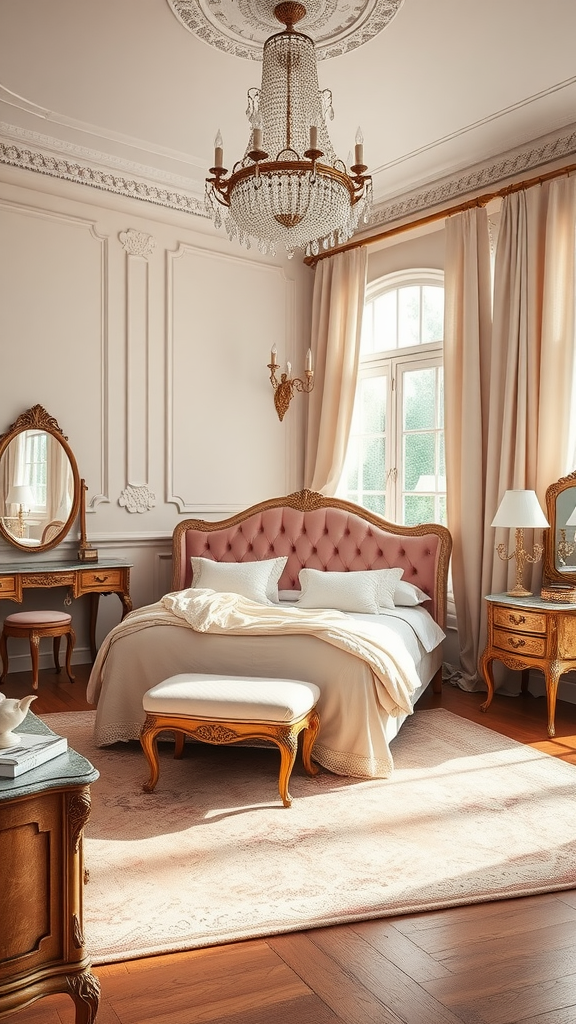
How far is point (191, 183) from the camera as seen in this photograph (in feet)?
19.0

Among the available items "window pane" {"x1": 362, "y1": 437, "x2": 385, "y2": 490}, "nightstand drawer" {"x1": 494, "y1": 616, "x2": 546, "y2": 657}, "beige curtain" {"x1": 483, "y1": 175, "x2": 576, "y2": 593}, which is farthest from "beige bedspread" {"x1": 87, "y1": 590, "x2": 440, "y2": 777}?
"window pane" {"x1": 362, "y1": 437, "x2": 385, "y2": 490}

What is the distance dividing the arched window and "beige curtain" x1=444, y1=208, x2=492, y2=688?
0.42 m

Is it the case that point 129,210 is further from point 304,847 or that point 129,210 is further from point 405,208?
point 304,847

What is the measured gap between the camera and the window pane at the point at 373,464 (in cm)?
640

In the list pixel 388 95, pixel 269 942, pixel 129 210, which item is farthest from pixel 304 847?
pixel 129 210

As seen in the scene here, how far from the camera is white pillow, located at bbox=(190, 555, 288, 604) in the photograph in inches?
203

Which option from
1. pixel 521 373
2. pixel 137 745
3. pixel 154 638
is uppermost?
pixel 521 373

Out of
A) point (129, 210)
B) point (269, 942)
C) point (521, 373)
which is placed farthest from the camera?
point (129, 210)

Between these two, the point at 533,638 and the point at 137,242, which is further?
the point at 137,242

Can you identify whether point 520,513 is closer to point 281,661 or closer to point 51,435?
point 281,661

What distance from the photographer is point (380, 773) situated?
3604 millimetres

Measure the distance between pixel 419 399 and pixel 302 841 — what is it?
12.8 feet

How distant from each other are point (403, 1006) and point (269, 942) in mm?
464

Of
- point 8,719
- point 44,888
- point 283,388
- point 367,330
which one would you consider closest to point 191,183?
point 283,388
